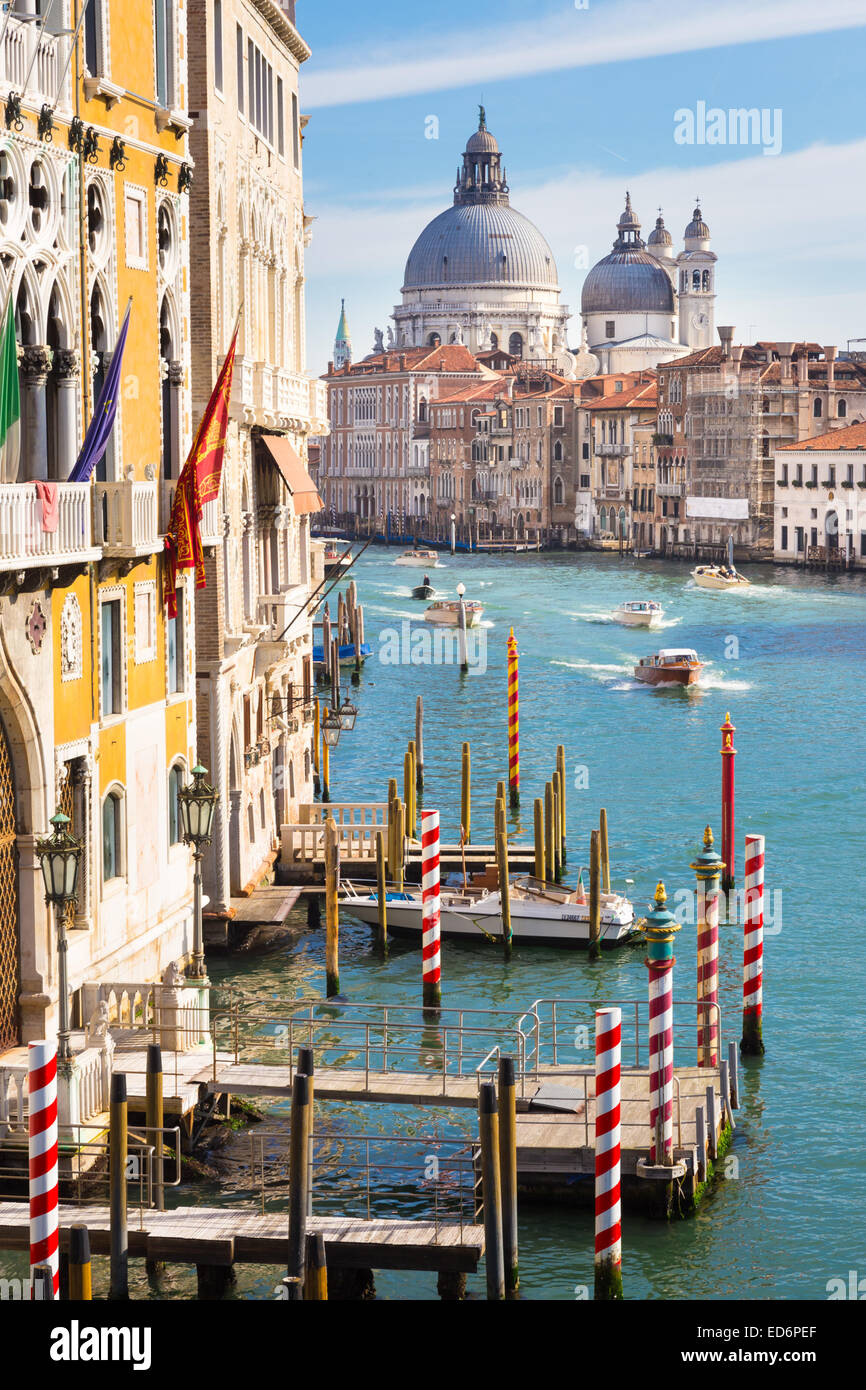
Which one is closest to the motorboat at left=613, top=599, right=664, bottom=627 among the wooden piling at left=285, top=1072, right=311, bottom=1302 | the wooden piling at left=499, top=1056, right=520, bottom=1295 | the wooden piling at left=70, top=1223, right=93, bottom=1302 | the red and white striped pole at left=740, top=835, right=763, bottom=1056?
the red and white striped pole at left=740, top=835, right=763, bottom=1056

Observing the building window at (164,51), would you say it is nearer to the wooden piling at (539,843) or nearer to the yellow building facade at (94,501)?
the yellow building facade at (94,501)

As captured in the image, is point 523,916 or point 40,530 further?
point 523,916

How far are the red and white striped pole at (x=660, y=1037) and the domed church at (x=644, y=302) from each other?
99.9m

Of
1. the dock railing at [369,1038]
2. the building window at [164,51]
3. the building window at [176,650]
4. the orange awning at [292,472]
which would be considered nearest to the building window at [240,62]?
the orange awning at [292,472]

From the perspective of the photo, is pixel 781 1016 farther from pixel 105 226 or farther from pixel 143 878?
pixel 105 226

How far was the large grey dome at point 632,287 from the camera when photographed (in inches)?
4345

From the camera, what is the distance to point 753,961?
41.5 ft

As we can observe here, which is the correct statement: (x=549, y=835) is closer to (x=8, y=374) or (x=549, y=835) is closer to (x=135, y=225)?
(x=135, y=225)

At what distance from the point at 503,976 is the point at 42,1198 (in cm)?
761

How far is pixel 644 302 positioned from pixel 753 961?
329 feet

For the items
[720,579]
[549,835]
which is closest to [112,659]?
[549,835]

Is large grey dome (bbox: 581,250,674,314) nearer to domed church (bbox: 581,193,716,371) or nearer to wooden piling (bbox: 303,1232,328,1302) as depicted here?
domed church (bbox: 581,193,716,371)

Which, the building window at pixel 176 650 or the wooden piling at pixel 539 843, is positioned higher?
the building window at pixel 176 650

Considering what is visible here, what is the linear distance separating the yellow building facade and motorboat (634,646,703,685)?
2374 cm
